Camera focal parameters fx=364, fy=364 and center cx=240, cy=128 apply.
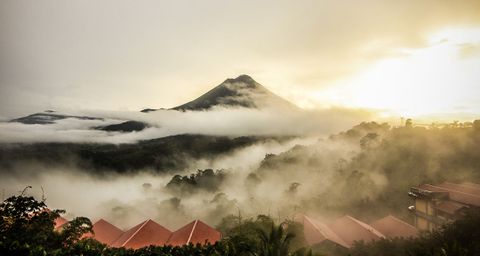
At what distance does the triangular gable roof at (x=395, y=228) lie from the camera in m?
26.4

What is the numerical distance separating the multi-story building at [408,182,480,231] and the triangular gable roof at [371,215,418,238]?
2230 millimetres

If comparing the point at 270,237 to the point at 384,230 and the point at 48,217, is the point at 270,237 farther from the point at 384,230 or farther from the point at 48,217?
the point at 384,230

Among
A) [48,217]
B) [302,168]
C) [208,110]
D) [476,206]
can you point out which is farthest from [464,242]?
[208,110]

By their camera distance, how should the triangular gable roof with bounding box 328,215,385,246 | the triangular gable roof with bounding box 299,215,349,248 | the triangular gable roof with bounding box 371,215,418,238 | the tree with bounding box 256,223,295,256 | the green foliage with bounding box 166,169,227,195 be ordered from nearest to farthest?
the tree with bounding box 256,223,295,256 < the triangular gable roof with bounding box 299,215,349,248 < the triangular gable roof with bounding box 328,215,385,246 < the triangular gable roof with bounding box 371,215,418,238 < the green foliage with bounding box 166,169,227,195

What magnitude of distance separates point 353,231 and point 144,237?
605 inches

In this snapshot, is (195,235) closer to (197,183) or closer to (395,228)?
(395,228)

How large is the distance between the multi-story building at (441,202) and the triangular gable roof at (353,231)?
183 inches

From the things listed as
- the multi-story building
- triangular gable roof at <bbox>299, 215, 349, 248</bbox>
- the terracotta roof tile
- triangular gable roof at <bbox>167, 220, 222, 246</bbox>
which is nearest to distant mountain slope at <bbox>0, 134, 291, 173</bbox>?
triangular gable roof at <bbox>167, 220, 222, 246</bbox>

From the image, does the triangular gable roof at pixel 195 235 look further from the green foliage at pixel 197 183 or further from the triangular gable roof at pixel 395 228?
the green foliage at pixel 197 183

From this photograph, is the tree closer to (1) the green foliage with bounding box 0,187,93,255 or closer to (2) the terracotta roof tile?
(1) the green foliage with bounding box 0,187,93,255

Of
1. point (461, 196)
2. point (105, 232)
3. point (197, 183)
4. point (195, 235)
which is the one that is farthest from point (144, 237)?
point (197, 183)

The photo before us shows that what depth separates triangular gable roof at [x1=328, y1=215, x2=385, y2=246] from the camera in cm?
2537

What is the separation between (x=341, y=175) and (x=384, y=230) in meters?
25.2

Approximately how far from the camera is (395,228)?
27859mm
